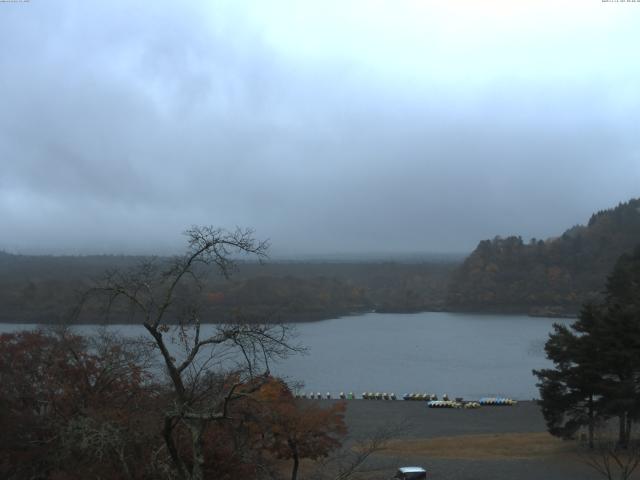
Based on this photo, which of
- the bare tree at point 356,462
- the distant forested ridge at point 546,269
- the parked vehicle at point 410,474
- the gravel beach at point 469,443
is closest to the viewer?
the bare tree at point 356,462

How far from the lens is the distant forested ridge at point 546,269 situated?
252ft

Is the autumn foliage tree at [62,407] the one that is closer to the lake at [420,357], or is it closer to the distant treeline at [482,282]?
the lake at [420,357]

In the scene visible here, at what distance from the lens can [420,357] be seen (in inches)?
1510

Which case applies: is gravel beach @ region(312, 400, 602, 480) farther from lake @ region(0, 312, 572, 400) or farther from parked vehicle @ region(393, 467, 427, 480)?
lake @ region(0, 312, 572, 400)

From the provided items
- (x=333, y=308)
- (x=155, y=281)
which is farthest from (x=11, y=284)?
(x=155, y=281)

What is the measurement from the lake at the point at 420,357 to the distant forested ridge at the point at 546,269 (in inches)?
543

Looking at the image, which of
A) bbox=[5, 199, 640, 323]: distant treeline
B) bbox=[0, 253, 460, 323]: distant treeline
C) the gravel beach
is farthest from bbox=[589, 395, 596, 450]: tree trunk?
bbox=[5, 199, 640, 323]: distant treeline

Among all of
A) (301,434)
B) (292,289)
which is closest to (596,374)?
(301,434)

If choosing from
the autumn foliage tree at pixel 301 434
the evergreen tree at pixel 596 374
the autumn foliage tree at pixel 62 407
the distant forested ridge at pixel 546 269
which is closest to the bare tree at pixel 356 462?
the autumn foliage tree at pixel 301 434

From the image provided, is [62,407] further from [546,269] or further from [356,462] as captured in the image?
[546,269]

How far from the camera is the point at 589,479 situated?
10.6 meters

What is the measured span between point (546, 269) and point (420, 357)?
161 ft

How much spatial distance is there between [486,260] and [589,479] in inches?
3095

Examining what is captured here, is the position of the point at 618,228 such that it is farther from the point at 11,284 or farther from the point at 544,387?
the point at 544,387
